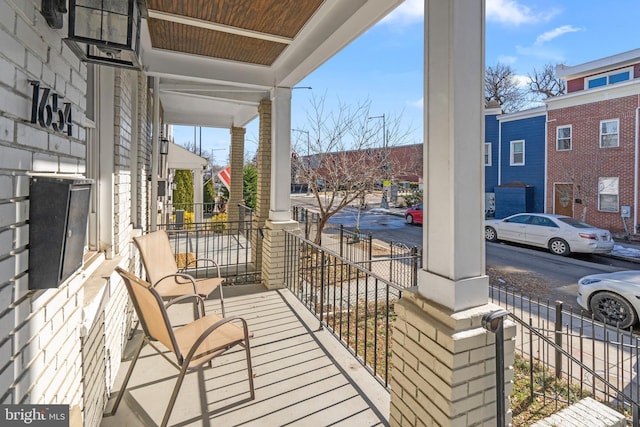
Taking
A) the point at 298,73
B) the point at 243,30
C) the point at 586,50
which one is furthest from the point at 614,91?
the point at 243,30

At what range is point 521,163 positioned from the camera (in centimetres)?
1562

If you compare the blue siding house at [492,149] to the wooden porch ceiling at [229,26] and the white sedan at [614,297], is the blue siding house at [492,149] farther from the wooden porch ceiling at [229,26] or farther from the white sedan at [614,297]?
the wooden porch ceiling at [229,26]

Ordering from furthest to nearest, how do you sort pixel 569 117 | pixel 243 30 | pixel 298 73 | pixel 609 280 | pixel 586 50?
pixel 586 50
pixel 569 117
pixel 609 280
pixel 298 73
pixel 243 30

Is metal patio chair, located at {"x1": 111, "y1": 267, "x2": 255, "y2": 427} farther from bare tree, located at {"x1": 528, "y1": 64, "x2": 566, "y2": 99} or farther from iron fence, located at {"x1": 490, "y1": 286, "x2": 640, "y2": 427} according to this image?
bare tree, located at {"x1": 528, "y1": 64, "x2": 566, "y2": 99}

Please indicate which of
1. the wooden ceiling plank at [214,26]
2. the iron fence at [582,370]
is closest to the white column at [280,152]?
the wooden ceiling plank at [214,26]

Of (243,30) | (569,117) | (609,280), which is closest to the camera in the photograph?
(243,30)

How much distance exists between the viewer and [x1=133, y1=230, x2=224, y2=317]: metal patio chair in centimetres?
315

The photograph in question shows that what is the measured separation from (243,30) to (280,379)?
3.29 meters

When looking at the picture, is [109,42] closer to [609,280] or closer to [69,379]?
[69,379]

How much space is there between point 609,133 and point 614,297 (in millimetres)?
10710

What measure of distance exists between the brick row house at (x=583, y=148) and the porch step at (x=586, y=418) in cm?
1296

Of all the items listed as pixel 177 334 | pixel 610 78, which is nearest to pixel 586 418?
pixel 177 334

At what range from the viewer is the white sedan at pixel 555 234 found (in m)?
9.23

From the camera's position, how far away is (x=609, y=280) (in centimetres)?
512
